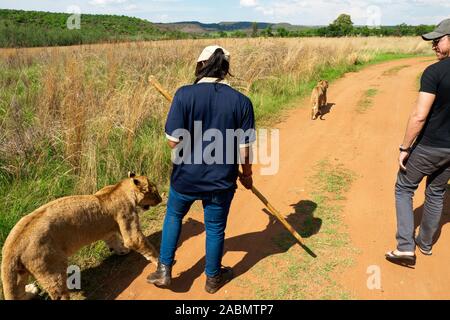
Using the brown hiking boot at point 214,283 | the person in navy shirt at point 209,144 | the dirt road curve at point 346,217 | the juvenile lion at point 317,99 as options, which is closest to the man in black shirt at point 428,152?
the dirt road curve at point 346,217

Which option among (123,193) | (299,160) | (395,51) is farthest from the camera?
(395,51)

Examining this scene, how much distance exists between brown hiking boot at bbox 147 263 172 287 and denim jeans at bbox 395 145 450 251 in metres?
2.21

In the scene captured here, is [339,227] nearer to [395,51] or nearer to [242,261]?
[242,261]

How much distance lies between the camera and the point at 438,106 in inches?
119

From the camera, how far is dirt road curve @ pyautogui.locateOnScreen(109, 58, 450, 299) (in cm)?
316

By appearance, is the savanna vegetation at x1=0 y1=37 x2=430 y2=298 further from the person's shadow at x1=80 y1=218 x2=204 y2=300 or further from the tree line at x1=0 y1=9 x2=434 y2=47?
the tree line at x1=0 y1=9 x2=434 y2=47

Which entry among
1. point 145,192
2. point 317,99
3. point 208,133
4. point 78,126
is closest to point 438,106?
point 208,133

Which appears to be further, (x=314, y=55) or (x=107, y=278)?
(x=314, y=55)

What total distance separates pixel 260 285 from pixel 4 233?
2.56 m

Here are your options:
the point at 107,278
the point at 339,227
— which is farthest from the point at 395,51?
the point at 107,278

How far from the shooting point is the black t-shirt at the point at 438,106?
2896 millimetres

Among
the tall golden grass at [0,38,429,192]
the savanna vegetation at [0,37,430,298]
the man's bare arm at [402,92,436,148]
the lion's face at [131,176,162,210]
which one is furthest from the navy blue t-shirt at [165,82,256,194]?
the tall golden grass at [0,38,429,192]

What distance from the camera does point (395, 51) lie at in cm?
2573

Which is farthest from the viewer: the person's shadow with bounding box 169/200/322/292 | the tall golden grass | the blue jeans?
the tall golden grass
